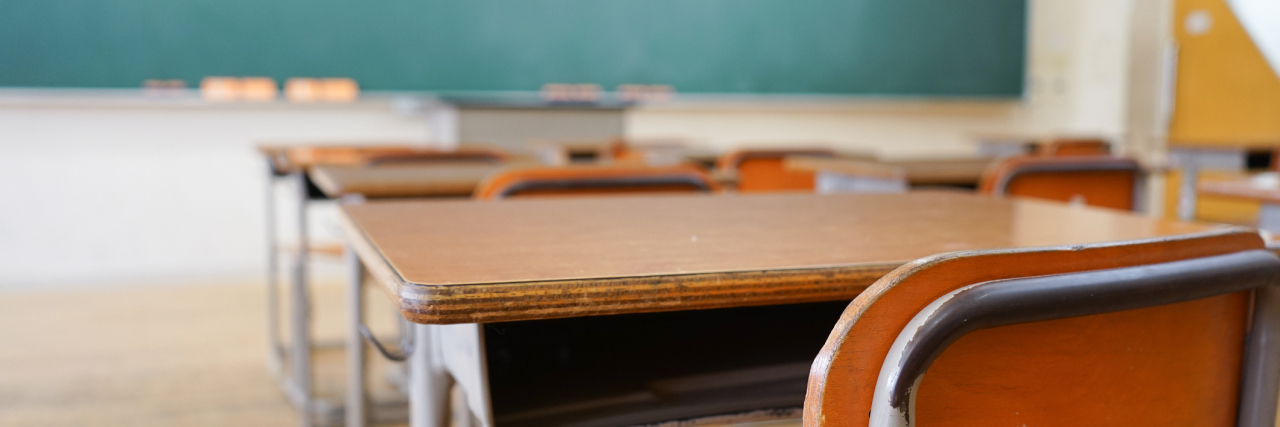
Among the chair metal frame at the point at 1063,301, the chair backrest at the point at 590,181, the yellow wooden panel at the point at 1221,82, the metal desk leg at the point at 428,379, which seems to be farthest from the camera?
the yellow wooden panel at the point at 1221,82

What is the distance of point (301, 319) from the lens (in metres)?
2.53

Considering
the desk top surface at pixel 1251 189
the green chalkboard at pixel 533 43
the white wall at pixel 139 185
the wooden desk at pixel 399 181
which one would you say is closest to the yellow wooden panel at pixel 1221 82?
the green chalkboard at pixel 533 43

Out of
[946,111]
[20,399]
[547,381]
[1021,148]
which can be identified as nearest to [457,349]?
[547,381]

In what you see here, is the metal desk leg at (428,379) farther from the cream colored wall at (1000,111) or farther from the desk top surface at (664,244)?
the cream colored wall at (1000,111)

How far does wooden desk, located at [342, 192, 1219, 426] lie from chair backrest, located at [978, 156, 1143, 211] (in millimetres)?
625

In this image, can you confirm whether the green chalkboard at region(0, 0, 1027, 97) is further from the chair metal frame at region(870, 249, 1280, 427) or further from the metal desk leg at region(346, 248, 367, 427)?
the chair metal frame at region(870, 249, 1280, 427)

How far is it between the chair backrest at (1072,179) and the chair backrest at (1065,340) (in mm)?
1308

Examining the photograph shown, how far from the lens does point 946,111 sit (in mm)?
6754

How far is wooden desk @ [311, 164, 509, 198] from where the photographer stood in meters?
1.62

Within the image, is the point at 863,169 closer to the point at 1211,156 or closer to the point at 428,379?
the point at 428,379

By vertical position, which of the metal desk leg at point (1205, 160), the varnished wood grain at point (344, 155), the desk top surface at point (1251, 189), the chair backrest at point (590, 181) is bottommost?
the desk top surface at point (1251, 189)

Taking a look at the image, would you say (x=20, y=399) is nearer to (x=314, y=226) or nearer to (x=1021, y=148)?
(x=314, y=226)

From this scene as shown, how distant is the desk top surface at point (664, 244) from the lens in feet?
2.08

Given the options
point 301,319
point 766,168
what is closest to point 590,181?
point 301,319
